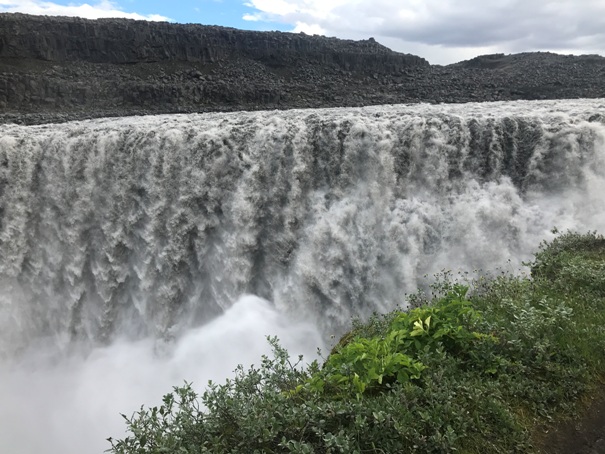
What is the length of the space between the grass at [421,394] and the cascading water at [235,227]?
670 cm

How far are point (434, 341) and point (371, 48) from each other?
5107cm

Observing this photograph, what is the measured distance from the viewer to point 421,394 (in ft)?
13.9

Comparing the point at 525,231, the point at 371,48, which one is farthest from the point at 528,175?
the point at 371,48

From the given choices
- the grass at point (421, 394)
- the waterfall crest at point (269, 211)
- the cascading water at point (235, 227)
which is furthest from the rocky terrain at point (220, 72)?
the grass at point (421, 394)

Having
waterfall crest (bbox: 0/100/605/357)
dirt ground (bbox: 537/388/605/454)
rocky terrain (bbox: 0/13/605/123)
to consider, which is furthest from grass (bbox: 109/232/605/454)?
rocky terrain (bbox: 0/13/605/123)

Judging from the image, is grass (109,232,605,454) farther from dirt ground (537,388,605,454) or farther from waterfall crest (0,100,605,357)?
waterfall crest (0,100,605,357)

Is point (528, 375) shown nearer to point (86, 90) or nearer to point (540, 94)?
point (540, 94)

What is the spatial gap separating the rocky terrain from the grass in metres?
28.6

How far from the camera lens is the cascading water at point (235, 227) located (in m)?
12.1

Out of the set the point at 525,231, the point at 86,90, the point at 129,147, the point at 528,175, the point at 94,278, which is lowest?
the point at 94,278

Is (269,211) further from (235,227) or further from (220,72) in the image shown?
(220,72)

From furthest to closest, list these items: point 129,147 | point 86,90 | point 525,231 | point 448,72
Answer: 1. point 448,72
2. point 86,90
3. point 129,147
4. point 525,231

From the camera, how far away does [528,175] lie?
12.7 meters

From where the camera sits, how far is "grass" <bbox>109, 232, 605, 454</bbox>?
386 cm
